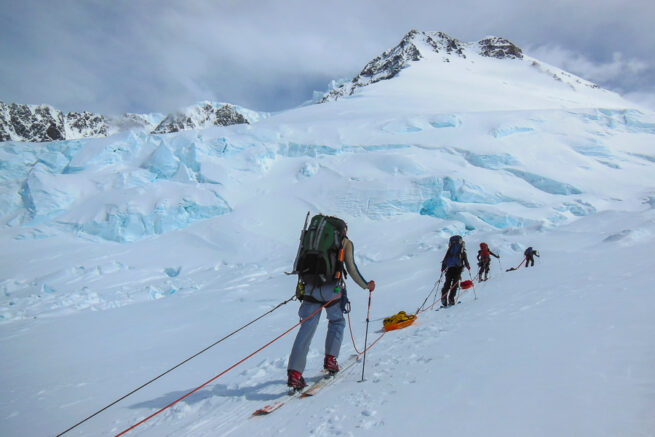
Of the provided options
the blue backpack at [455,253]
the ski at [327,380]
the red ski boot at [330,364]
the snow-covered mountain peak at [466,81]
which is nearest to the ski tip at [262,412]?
the ski at [327,380]

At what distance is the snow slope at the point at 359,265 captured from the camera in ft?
7.38

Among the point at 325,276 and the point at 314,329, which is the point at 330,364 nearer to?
the point at 314,329

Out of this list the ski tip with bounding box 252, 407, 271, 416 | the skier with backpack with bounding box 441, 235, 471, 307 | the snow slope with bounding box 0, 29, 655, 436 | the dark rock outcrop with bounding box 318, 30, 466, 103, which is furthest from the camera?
the dark rock outcrop with bounding box 318, 30, 466, 103

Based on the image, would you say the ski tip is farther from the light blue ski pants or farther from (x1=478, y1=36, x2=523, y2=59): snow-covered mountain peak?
(x1=478, y1=36, x2=523, y2=59): snow-covered mountain peak

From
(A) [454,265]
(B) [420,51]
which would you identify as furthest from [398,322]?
(B) [420,51]

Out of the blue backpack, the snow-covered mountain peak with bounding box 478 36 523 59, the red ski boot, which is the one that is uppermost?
the snow-covered mountain peak with bounding box 478 36 523 59

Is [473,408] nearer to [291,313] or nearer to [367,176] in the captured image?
[291,313]

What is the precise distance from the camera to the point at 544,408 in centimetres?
167

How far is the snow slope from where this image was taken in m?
2.25

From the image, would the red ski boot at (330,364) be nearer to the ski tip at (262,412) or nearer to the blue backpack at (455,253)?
the ski tip at (262,412)

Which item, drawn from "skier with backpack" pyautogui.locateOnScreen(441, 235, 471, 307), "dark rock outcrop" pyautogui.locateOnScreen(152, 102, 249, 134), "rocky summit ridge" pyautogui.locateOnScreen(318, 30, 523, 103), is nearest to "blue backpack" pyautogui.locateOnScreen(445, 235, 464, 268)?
"skier with backpack" pyautogui.locateOnScreen(441, 235, 471, 307)

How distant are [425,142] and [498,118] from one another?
6.57m

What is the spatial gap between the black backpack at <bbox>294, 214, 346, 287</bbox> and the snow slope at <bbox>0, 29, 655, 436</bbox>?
100cm

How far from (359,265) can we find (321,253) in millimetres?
10728
